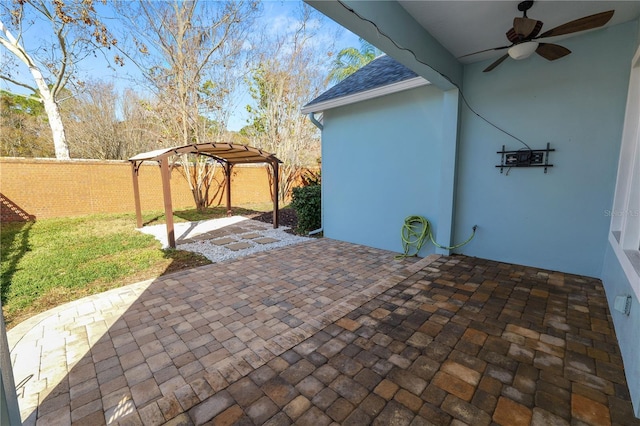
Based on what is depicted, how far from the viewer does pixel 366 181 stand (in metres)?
5.58

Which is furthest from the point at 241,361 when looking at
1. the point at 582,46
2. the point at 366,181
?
the point at 582,46

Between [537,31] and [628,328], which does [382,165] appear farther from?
[628,328]

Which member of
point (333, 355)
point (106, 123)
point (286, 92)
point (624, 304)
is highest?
point (286, 92)

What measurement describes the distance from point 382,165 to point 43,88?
12654mm

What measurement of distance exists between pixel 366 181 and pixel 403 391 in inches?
167

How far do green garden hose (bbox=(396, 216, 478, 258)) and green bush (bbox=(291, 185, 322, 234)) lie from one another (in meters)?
2.73

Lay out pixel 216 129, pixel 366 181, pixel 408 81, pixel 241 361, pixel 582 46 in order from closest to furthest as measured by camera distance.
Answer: pixel 241 361 → pixel 582 46 → pixel 408 81 → pixel 366 181 → pixel 216 129

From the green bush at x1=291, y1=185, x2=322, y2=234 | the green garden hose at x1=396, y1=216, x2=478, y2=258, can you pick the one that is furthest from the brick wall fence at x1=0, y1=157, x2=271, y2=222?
the green garden hose at x1=396, y1=216, x2=478, y2=258

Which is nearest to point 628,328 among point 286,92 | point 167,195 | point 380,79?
point 380,79

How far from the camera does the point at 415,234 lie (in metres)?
4.90

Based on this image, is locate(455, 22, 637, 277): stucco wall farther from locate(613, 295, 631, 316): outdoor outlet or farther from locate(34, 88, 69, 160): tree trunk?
locate(34, 88, 69, 160): tree trunk

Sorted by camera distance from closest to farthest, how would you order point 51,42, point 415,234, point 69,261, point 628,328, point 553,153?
point 628,328
point 553,153
point 69,261
point 415,234
point 51,42

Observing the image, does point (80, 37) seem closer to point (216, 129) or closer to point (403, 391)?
point (216, 129)

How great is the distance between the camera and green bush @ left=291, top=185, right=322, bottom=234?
23.3 feet
